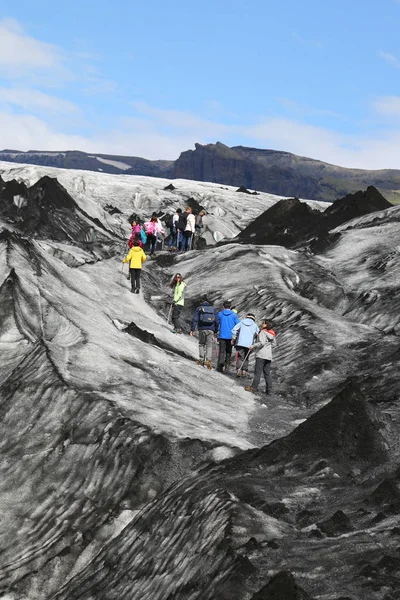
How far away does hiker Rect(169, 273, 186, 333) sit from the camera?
30672 millimetres

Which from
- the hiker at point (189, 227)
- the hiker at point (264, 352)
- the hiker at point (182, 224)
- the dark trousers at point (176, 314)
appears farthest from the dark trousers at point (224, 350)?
the hiker at point (182, 224)

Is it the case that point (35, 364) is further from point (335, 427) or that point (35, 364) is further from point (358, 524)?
point (358, 524)

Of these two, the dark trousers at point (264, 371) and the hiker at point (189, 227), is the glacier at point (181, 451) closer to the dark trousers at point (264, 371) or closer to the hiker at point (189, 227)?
the dark trousers at point (264, 371)

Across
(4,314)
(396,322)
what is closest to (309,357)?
(396,322)

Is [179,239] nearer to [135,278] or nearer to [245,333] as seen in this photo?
[135,278]

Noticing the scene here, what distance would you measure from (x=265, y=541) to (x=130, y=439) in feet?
20.0

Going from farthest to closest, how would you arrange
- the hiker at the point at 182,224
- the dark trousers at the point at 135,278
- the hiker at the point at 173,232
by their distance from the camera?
the hiker at the point at 173,232
the hiker at the point at 182,224
the dark trousers at the point at 135,278

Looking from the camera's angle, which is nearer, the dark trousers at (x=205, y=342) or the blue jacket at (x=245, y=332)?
the blue jacket at (x=245, y=332)

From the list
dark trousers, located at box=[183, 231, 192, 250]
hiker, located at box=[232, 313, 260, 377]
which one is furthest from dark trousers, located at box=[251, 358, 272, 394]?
dark trousers, located at box=[183, 231, 192, 250]

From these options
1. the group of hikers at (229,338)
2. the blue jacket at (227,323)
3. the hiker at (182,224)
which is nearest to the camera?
the group of hikers at (229,338)

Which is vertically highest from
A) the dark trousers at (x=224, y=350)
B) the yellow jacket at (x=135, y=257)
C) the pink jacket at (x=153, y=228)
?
the pink jacket at (x=153, y=228)

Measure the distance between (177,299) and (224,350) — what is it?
14.5 ft

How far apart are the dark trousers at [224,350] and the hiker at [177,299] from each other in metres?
4.04

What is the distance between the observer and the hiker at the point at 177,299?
30.7 meters
